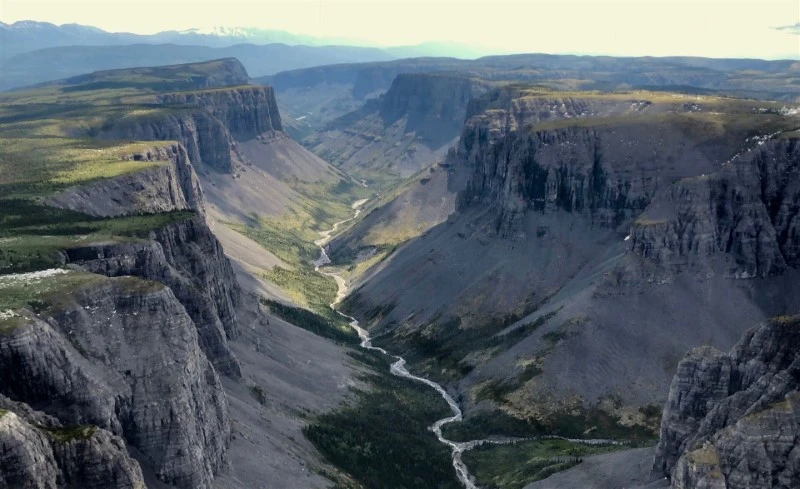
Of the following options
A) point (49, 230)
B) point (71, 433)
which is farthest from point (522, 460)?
point (49, 230)

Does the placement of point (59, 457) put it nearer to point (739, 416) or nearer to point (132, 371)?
point (132, 371)

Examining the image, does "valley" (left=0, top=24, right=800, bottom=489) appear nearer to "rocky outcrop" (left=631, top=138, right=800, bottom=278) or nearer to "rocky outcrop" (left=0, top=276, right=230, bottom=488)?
"rocky outcrop" (left=0, top=276, right=230, bottom=488)

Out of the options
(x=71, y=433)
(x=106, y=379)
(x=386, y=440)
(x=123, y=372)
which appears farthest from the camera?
(x=386, y=440)

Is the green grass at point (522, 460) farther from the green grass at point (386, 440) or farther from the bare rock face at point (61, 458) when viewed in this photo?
the bare rock face at point (61, 458)

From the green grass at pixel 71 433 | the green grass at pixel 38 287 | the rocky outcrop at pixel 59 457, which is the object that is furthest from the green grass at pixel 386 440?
the green grass at pixel 71 433

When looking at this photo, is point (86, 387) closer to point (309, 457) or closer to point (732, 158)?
point (309, 457)

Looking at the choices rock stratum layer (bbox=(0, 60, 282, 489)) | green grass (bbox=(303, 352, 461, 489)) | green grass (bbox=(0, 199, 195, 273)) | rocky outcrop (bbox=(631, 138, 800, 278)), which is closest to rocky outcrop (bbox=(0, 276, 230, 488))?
rock stratum layer (bbox=(0, 60, 282, 489))

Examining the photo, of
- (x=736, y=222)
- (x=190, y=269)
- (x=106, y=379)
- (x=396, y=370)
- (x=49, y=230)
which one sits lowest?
(x=396, y=370)
